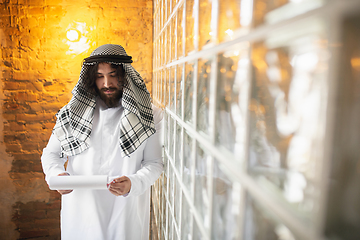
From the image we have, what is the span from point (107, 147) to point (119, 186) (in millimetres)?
324

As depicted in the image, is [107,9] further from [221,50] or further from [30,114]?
[221,50]

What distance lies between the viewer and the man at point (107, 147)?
146cm

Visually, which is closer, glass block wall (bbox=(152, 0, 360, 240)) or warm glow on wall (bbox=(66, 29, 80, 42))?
glass block wall (bbox=(152, 0, 360, 240))

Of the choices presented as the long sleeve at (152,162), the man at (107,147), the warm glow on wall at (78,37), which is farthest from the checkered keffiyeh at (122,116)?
the warm glow on wall at (78,37)

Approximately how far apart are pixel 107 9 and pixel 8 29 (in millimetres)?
932

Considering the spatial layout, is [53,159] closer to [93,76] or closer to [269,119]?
[93,76]

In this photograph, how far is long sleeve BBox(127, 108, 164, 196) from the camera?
1419 millimetres

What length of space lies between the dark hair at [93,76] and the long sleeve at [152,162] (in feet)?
1.07

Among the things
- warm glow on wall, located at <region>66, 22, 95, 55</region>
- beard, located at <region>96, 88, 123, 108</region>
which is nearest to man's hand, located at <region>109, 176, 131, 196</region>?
beard, located at <region>96, 88, 123, 108</region>

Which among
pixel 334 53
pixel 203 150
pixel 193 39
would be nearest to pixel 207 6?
pixel 193 39

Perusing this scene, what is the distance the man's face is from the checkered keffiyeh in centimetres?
6

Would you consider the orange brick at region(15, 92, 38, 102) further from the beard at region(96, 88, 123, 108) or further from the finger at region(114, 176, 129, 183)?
the finger at region(114, 176, 129, 183)

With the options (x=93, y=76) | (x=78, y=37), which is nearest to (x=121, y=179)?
(x=93, y=76)

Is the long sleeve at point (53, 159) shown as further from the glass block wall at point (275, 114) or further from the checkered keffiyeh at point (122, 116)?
the glass block wall at point (275, 114)
